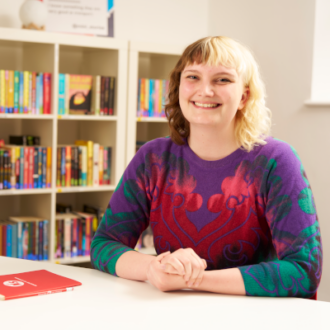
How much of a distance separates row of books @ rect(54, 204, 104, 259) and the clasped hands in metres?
1.86

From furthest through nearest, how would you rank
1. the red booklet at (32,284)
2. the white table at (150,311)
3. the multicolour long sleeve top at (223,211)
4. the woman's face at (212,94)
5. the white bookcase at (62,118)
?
the white bookcase at (62,118)
the woman's face at (212,94)
the multicolour long sleeve top at (223,211)
the red booklet at (32,284)
the white table at (150,311)

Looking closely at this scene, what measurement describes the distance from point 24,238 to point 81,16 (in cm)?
140

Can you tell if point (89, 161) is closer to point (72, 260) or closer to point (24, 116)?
point (24, 116)

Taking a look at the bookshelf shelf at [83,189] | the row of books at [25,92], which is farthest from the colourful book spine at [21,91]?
the bookshelf shelf at [83,189]

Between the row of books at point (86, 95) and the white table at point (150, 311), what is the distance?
1.79 meters

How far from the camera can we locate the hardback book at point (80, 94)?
2873 mm

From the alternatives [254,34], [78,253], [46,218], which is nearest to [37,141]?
[46,218]

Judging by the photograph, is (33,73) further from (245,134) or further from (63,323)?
(63,323)

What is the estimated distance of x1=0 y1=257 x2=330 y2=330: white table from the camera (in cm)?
97

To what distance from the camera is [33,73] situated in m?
2.75

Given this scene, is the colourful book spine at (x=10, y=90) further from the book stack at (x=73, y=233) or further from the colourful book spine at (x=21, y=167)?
the book stack at (x=73, y=233)

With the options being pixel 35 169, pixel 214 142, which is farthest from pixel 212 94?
pixel 35 169

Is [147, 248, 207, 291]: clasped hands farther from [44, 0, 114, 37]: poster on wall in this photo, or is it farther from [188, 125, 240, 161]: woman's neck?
[44, 0, 114, 37]: poster on wall

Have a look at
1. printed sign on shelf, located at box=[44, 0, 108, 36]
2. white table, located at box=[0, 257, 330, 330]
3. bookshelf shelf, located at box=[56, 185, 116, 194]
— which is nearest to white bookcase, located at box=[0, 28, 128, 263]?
bookshelf shelf, located at box=[56, 185, 116, 194]
